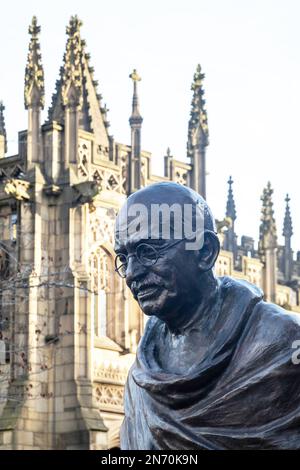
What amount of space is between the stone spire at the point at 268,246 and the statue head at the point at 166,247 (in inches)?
1418

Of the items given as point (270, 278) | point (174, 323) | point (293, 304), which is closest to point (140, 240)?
point (174, 323)

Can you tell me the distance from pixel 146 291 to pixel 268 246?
1447 inches

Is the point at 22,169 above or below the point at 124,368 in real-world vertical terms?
above

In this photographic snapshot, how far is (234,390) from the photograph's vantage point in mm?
3494

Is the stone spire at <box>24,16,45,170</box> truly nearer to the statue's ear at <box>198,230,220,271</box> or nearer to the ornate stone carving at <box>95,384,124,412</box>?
the ornate stone carving at <box>95,384,124,412</box>

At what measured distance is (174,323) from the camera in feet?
11.9

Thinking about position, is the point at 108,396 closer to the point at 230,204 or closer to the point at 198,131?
the point at 198,131

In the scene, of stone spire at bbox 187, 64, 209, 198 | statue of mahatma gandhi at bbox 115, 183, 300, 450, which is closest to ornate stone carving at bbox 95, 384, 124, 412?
stone spire at bbox 187, 64, 209, 198

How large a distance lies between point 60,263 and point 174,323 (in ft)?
91.0

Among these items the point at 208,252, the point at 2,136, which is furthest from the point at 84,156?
the point at 208,252
